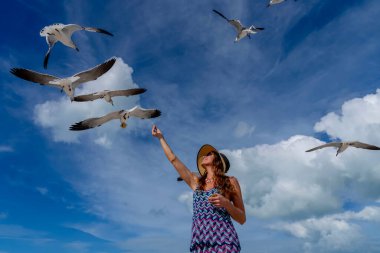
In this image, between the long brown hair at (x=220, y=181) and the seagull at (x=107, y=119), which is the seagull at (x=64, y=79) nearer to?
the seagull at (x=107, y=119)

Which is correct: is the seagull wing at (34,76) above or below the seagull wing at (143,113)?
above

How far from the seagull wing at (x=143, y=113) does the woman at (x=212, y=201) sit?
948cm

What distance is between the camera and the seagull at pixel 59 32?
1855 cm

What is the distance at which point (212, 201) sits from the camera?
525 centimetres

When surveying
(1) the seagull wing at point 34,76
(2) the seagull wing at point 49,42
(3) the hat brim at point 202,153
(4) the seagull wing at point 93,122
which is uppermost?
(2) the seagull wing at point 49,42

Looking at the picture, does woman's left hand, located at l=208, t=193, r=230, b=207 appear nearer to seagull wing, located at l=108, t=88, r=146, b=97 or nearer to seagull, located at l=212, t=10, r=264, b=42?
seagull wing, located at l=108, t=88, r=146, b=97

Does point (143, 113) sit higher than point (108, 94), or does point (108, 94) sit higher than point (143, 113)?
point (108, 94)

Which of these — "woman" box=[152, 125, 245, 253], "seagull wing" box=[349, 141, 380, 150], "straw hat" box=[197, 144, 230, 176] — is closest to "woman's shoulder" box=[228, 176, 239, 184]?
"woman" box=[152, 125, 245, 253]

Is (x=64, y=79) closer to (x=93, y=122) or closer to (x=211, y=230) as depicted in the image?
(x=93, y=122)

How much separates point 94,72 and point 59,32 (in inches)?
122

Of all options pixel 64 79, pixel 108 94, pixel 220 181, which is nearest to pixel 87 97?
pixel 108 94

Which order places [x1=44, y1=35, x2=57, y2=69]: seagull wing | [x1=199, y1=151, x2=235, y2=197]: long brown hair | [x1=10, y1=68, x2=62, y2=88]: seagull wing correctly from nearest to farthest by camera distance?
[x1=199, y1=151, x2=235, y2=197]: long brown hair → [x1=10, y1=68, x2=62, y2=88]: seagull wing → [x1=44, y1=35, x2=57, y2=69]: seagull wing

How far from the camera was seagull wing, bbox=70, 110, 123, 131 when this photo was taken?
49.7 feet

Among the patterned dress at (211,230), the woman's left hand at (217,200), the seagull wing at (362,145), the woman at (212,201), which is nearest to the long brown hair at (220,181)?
the woman at (212,201)
